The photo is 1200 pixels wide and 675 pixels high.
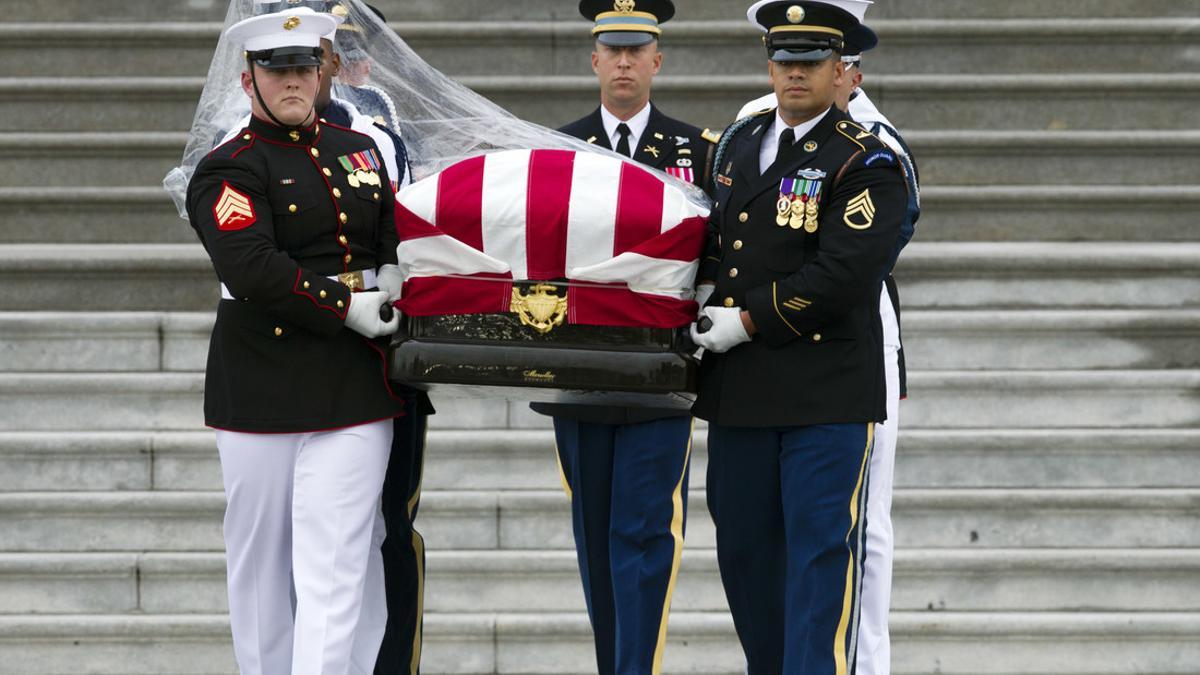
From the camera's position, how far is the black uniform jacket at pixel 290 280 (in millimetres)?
3758

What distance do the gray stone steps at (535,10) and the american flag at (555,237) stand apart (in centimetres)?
404

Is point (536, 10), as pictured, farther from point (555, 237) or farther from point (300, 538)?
point (300, 538)

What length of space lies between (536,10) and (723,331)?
14.0 feet

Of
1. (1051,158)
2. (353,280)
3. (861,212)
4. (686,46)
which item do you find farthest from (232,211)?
(1051,158)

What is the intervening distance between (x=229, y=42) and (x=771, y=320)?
143 centimetres

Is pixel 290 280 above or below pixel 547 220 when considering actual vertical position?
below

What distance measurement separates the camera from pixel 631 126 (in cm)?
442

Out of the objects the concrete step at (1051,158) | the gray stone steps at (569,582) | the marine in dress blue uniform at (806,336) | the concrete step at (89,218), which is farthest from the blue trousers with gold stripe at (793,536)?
the concrete step at (89,218)

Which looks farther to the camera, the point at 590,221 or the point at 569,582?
the point at 569,582

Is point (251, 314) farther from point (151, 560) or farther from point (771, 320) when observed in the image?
point (151, 560)

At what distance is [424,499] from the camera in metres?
5.61

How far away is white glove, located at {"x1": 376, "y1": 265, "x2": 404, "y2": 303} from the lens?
397 centimetres

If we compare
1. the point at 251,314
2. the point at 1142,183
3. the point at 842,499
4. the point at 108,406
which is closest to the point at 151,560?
the point at 108,406

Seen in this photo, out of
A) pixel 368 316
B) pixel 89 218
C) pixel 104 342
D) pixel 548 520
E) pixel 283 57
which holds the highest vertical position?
pixel 283 57
